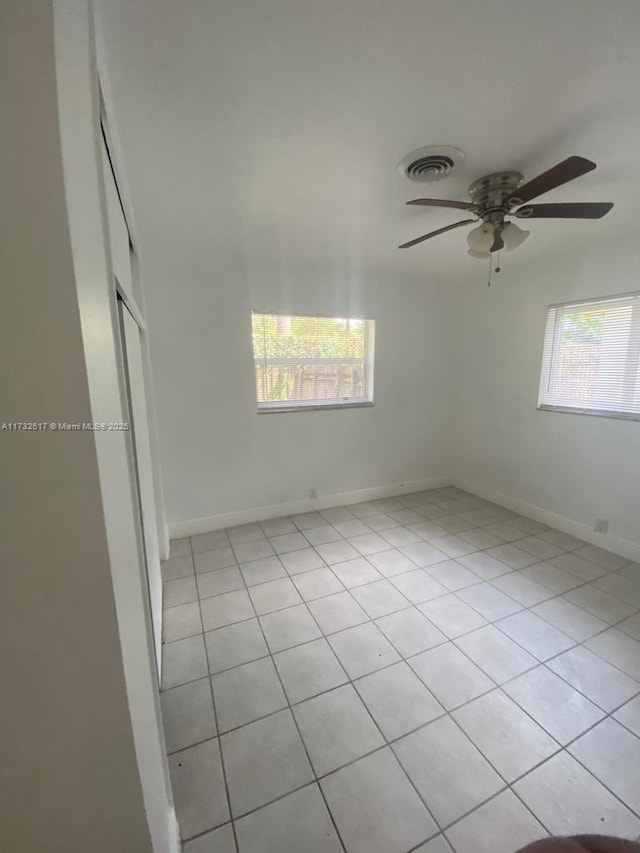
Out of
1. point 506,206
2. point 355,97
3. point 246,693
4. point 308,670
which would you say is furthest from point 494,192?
point 246,693

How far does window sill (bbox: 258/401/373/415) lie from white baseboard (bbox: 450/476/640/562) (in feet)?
5.17

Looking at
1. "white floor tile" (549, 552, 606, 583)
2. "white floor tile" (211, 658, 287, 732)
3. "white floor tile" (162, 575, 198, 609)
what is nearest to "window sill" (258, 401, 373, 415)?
"white floor tile" (162, 575, 198, 609)

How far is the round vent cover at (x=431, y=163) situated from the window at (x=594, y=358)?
1853mm

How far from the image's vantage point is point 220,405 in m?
2.83

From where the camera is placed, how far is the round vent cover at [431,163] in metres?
1.38

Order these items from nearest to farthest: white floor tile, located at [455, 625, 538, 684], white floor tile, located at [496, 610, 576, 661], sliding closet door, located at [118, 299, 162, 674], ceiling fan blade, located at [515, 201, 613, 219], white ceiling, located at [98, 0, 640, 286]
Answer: white ceiling, located at [98, 0, 640, 286] → sliding closet door, located at [118, 299, 162, 674] → ceiling fan blade, located at [515, 201, 613, 219] → white floor tile, located at [455, 625, 538, 684] → white floor tile, located at [496, 610, 576, 661]

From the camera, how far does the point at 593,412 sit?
2604 mm

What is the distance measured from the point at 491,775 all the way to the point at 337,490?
7.70 ft

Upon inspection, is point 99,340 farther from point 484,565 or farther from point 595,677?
point 484,565

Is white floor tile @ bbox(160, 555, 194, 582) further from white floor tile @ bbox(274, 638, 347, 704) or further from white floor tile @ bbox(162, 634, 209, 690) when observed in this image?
white floor tile @ bbox(274, 638, 347, 704)

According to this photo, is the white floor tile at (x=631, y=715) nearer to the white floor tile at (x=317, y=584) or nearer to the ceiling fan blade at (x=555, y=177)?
the white floor tile at (x=317, y=584)

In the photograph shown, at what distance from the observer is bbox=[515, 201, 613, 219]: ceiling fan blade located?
147 centimetres

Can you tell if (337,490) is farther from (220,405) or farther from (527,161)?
(527,161)

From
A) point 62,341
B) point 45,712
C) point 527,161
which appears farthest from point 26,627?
point 527,161
